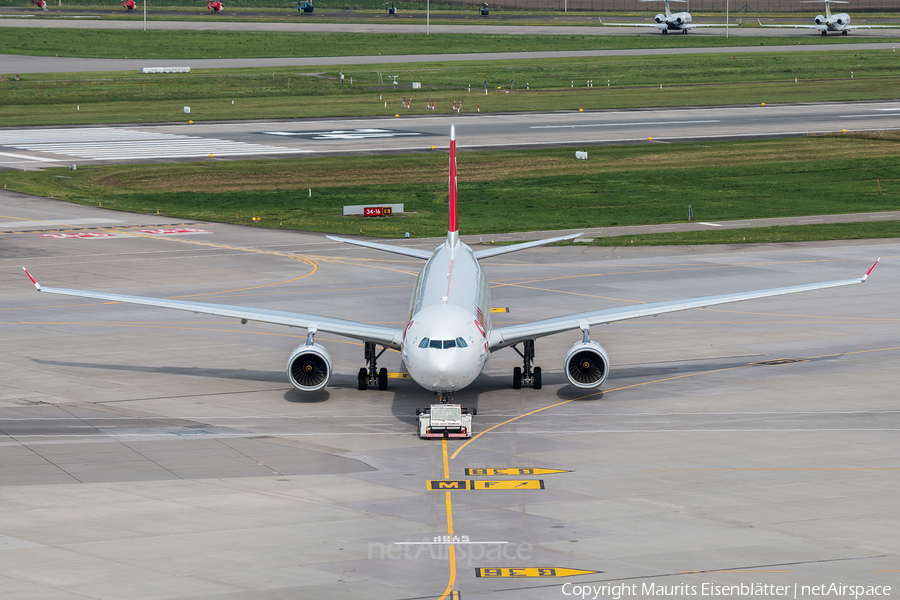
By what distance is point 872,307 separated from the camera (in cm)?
5238

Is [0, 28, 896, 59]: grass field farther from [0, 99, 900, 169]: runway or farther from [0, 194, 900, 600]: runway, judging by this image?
[0, 194, 900, 600]: runway

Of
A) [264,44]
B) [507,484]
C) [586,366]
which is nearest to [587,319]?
[586,366]

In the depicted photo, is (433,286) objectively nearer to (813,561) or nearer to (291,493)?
(291,493)

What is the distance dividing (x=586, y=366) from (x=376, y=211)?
1543 inches

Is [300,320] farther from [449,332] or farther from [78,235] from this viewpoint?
[78,235]

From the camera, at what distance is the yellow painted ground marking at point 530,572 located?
931 inches

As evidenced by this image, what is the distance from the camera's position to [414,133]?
112625 millimetres

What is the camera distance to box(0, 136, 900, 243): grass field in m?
76.6

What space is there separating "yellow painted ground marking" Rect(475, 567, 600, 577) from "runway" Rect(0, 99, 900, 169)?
78.9m

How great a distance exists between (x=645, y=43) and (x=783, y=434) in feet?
556

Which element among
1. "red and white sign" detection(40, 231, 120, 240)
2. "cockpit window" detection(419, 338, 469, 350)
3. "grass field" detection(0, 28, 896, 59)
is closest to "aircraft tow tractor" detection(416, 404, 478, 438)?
"cockpit window" detection(419, 338, 469, 350)

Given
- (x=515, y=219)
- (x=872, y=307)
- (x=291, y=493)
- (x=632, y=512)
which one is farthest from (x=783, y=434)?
(x=515, y=219)

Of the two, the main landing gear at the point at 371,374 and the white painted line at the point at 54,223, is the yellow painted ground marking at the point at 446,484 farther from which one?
the white painted line at the point at 54,223

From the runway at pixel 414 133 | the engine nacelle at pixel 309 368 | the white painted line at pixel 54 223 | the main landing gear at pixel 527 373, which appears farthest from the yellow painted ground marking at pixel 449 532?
the runway at pixel 414 133
